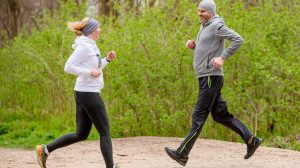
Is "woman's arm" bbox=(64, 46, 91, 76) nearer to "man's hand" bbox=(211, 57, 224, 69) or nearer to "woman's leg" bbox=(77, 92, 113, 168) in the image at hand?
"woman's leg" bbox=(77, 92, 113, 168)

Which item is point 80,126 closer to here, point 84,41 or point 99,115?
point 99,115

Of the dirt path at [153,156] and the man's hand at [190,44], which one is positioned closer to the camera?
the man's hand at [190,44]

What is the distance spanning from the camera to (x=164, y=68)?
11.6 meters

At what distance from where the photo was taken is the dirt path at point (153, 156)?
871 cm

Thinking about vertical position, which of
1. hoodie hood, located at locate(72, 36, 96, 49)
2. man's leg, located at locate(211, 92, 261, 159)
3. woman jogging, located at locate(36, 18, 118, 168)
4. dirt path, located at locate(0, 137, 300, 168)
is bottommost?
dirt path, located at locate(0, 137, 300, 168)

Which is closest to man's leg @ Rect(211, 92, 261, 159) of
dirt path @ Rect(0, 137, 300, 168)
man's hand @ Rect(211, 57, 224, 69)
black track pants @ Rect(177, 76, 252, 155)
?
black track pants @ Rect(177, 76, 252, 155)

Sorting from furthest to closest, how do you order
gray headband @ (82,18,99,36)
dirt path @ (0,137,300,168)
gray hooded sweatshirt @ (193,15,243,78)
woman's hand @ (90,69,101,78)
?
1. dirt path @ (0,137,300,168)
2. gray hooded sweatshirt @ (193,15,243,78)
3. gray headband @ (82,18,99,36)
4. woman's hand @ (90,69,101,78)

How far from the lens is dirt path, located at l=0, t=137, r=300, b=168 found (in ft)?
28.6

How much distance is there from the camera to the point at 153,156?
375 inches

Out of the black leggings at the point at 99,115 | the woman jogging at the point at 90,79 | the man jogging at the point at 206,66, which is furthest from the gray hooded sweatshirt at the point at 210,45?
the black leggings at the point at 99,115

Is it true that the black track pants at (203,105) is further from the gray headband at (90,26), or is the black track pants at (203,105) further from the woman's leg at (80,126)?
the gray headband at (90,26)

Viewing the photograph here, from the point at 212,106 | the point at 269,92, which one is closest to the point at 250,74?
the point at 269,92

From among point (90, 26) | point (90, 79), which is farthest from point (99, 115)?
point (90, 26)

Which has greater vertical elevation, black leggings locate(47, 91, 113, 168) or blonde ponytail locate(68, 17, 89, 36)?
blonde ponytail locate(68, 17, 89, 36)
